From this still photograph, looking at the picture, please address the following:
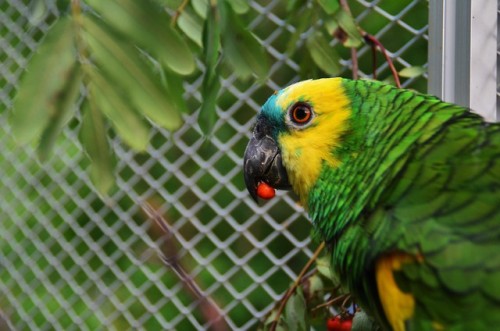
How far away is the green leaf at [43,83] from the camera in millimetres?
607

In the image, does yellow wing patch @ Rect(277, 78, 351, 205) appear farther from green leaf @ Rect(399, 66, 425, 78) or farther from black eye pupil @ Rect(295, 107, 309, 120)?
green leaf @ Rect(399, 66, 425, 78)

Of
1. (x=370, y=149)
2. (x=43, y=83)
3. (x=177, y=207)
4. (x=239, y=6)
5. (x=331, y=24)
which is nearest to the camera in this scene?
(x=43, y=83)

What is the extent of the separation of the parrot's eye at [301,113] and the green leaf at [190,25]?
0.21m

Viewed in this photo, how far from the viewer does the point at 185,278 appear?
1.47 m

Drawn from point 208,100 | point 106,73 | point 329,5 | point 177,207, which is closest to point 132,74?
point 106,73

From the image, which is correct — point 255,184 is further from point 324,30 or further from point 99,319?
point 99,319

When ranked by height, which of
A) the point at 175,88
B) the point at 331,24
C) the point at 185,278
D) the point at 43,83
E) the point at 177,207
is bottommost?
the point at 185,278

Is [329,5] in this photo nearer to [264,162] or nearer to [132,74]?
[264,162]

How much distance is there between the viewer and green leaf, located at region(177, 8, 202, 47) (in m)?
0.93

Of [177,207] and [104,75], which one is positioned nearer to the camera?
[104,75]

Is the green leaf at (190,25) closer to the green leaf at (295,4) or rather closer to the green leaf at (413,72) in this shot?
the green leaf at (295,4)

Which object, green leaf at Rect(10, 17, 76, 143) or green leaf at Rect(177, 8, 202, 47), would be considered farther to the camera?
green leaf at Rect(177, 8, 202, 47)

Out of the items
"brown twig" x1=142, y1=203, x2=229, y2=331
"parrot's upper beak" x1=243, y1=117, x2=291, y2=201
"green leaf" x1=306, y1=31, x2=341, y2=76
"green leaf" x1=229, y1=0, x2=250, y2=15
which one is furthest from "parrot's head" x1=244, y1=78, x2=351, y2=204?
"brown twig" x1=142, y1=203, x2=229, y2=331

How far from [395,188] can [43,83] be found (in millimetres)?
333
